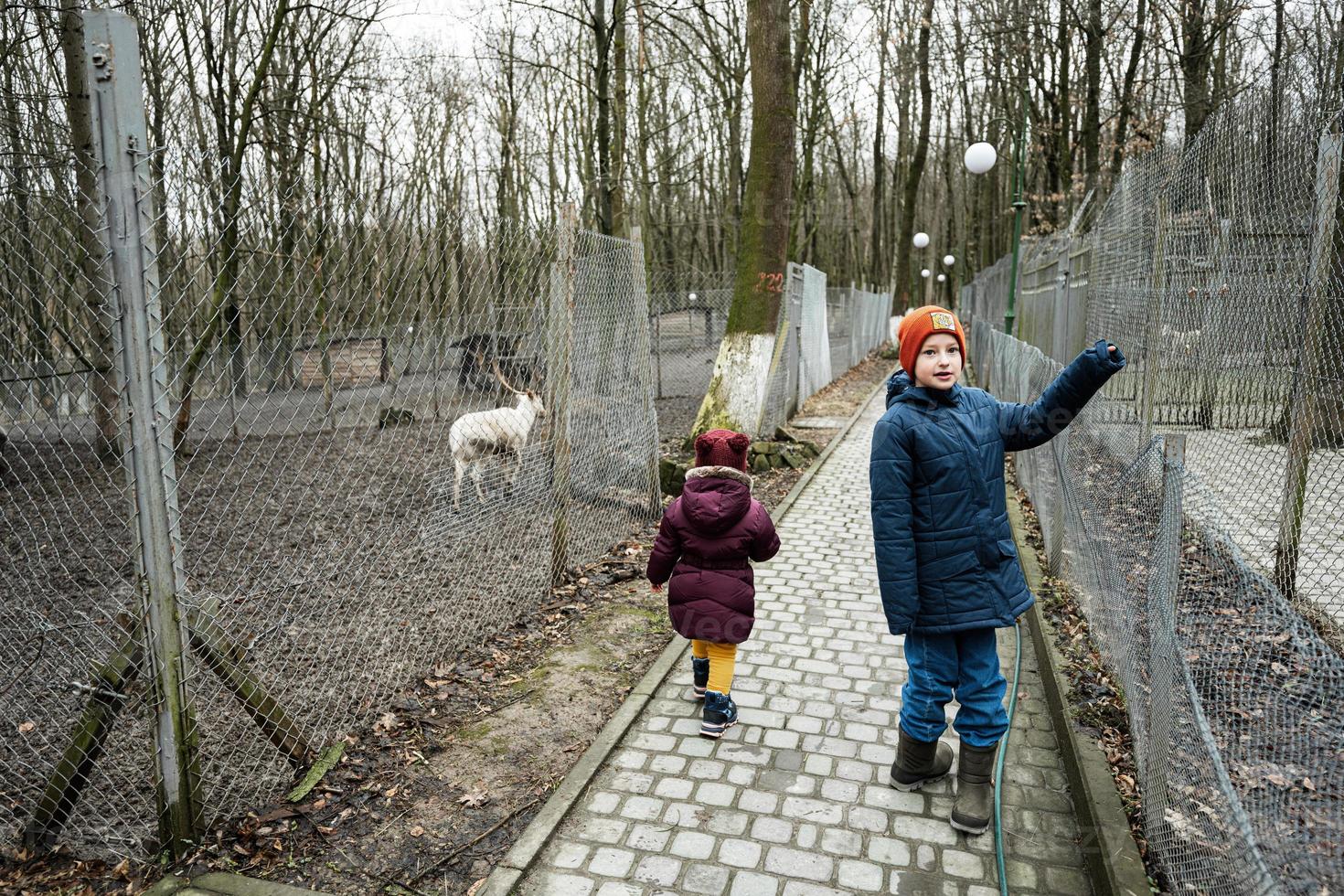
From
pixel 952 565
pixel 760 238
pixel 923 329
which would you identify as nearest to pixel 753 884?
pixel 952 565

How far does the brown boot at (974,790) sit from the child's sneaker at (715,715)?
108cm

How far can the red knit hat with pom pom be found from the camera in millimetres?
3877

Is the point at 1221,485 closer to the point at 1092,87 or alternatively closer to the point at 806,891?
the point at 806,891

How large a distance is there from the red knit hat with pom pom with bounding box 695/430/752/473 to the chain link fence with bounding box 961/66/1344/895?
1.65m

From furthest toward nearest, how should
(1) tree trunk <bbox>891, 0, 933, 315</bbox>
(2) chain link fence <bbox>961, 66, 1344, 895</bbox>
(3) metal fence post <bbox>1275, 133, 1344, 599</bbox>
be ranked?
(1) tree trunk <bbox>891, 0, 933, 315</bbox> → (3) metal fence post <bbox>1275, 133, 1344, 599</bbox> → (2) chain link fence <bbox>961, 66, 1344, 895</bbox>

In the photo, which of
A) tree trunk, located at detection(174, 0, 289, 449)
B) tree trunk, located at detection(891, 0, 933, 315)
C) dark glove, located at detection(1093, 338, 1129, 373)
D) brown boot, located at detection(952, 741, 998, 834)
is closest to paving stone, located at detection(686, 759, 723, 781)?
brown boot, located at detection(952, 741, 998, 834)

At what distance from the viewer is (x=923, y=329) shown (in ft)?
10.3

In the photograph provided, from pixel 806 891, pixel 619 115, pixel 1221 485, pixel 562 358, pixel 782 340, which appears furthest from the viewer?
pixel 619 115

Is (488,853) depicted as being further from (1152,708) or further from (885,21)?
(885,21)

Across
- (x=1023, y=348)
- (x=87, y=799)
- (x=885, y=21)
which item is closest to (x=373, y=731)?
(x=87, y=799)

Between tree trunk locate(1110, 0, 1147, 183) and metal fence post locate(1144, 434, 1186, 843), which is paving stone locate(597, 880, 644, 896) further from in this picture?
tree trunk locate(1110, 0, 1147, 183)

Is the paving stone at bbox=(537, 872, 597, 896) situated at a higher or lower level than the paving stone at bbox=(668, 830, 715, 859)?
lower

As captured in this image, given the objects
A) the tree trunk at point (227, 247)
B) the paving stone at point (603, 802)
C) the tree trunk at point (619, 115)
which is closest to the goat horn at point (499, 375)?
the tree trunk at point (227, 247)

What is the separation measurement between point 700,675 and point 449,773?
4.13ft
